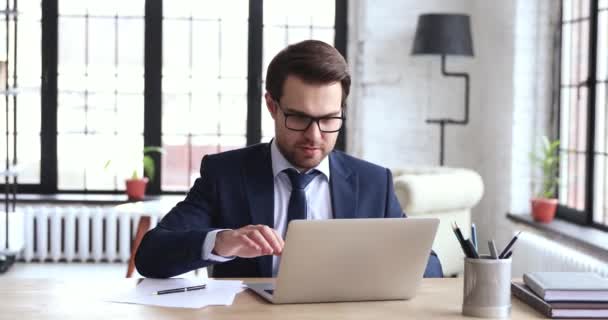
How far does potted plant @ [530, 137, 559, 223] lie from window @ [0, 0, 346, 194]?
1978mm

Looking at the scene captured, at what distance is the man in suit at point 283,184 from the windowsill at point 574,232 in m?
2.29

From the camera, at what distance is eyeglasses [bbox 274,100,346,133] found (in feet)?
7.83

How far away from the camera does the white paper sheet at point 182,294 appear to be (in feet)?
6.86

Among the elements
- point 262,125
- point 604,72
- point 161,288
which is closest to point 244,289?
point 161,288

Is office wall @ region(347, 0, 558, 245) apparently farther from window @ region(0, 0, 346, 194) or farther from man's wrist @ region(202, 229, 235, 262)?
man's wrist @ region(202, 229, 235, 262)

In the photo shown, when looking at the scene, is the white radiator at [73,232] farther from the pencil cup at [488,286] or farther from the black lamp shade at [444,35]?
the pencil cup at [488,286]

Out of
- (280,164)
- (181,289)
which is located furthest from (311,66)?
(181,289)

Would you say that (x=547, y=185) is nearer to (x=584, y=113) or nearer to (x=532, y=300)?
(x=584, y=113)

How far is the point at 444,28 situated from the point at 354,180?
146 inches

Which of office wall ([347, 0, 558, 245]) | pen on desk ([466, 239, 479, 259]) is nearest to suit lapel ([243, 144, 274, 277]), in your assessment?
pen on desk ([466, 239, 479, 259])

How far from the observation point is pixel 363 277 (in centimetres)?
209

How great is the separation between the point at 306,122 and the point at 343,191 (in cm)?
29

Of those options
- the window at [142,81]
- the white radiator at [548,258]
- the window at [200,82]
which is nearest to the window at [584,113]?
the white radiator at [548,258]

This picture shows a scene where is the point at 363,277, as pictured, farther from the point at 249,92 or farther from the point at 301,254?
the point at 249,92
